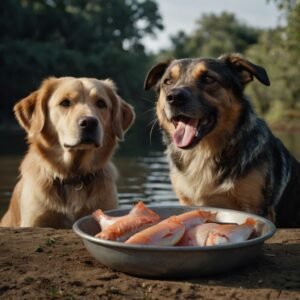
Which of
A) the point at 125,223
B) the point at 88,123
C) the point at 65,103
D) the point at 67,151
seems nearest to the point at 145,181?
the point at 67,151

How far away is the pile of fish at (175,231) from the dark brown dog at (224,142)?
1469 millimetres

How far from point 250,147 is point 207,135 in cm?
47

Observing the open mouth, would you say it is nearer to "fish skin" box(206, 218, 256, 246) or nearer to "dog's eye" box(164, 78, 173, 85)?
"dog's eye" box(164, 78, 173, 85)

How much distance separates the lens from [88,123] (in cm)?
563

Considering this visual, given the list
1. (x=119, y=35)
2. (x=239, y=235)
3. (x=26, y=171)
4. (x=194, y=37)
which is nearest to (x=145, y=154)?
(x=26, y=171)

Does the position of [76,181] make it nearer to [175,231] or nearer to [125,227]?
[125,227]

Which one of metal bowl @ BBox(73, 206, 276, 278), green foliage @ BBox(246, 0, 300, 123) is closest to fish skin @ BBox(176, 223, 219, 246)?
metal bowl @ BBox(73, 206, 276, 278)

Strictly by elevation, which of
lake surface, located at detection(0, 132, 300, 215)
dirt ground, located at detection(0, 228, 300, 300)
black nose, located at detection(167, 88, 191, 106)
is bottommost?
lake surface, located at detection(0, 132, 300, 215)

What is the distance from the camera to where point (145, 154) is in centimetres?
2273

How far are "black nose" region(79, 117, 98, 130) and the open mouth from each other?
0.86 meters

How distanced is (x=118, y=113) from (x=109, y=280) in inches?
127

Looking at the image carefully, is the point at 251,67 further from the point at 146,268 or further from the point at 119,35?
the point at 119,35

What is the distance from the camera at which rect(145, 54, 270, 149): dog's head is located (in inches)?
207

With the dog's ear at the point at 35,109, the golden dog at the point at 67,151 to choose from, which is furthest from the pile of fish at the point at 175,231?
the dog's ear at the point at 35,109
